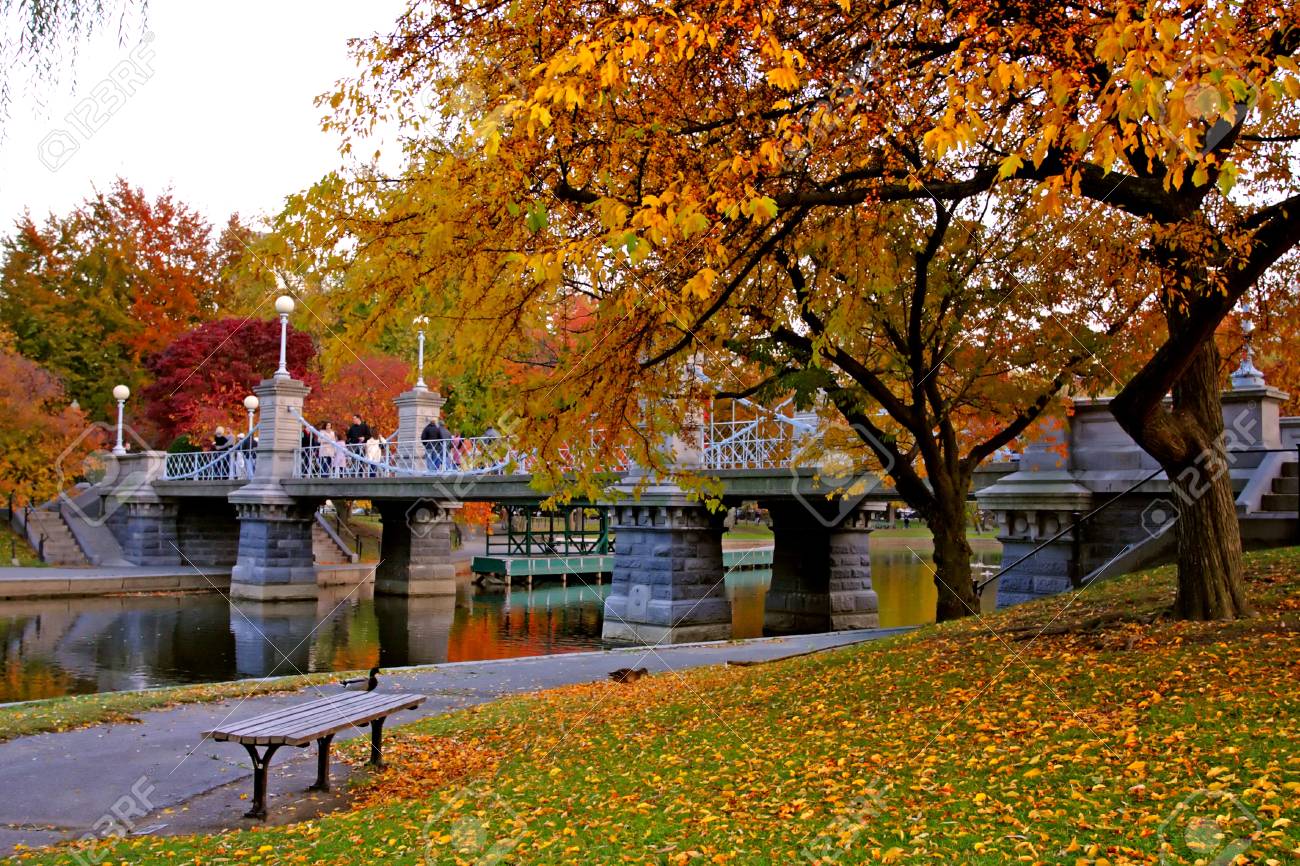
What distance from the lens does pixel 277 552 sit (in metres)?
33.0

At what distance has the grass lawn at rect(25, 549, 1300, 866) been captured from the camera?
182 inches

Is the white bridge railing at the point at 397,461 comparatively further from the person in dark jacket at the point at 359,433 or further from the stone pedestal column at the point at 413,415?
the person in dark jacket at the point at 359,433

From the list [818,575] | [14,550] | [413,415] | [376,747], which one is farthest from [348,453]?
[376,747]

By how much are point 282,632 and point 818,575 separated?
40.8 ft

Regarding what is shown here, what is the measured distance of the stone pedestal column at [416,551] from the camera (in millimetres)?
33594

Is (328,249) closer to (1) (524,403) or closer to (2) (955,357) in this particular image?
(1) (524,403)

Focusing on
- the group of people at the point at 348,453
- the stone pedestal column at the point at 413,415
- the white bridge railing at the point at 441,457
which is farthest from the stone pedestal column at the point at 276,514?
the stone pedestal column at the point at 413,415

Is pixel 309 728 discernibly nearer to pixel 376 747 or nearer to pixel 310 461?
pixel 376 747

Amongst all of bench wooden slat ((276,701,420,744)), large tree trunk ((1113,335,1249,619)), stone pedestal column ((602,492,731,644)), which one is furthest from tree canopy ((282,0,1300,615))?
stone pedestal column ((602,492,731,644))

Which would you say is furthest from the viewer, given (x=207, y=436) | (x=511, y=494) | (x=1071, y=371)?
(x=207, y=436)

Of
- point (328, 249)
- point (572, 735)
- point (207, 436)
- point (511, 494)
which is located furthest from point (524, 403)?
point (207, 436)

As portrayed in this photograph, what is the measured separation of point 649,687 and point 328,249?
221 inches

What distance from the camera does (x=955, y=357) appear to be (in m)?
12.0

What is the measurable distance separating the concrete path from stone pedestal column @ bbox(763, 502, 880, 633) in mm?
11643
